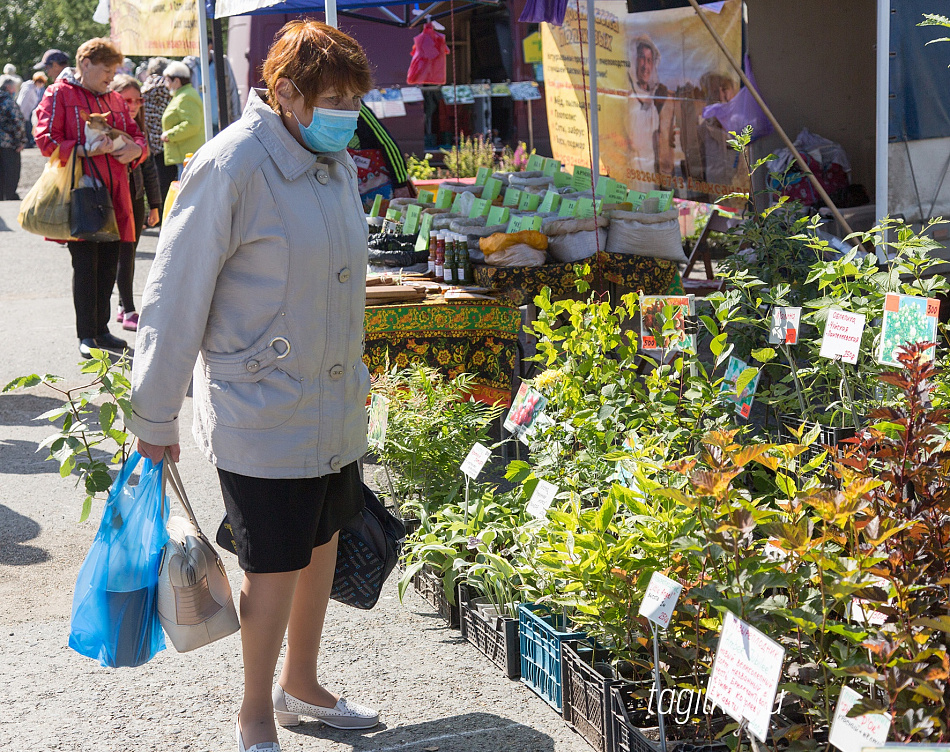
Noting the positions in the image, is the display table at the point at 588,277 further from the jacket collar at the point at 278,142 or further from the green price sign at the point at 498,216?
the jacket collar at the point at 278,142

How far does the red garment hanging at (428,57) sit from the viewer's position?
30.0ft

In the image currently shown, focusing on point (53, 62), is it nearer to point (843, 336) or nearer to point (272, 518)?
point (843, 336)

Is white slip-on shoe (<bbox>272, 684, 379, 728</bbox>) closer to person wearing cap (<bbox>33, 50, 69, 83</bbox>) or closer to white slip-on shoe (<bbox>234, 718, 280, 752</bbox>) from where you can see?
white slip-on shoe (<bbox>234, 718, 280, 752</bbox>)

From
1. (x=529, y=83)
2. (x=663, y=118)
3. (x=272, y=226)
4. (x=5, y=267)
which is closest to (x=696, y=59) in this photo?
(x=663, y=118)

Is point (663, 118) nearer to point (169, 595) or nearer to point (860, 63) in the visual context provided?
point (860, 63)

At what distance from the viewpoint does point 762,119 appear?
7.29 meters

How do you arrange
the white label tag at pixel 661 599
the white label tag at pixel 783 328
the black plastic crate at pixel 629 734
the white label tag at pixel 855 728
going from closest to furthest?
the white label tag at pixel 855 728 → the white label tag at pixel 661 599 → the black plastic crate at pixel 629 734 → the white label tag at pixel 783 328

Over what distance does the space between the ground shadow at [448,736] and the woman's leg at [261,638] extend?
0.89 ft

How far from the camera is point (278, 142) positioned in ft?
7.41

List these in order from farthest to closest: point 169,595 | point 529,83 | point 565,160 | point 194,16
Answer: point 529,83 < point 565,160 < point 194,16 < point 169,595

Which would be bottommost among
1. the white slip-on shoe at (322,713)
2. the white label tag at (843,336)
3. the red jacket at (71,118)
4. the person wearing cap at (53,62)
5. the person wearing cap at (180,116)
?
the white slip-on shoe at (322,713)

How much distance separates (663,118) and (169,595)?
642 centimetres

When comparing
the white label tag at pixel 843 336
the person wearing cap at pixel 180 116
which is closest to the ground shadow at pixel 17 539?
the white label tag at pixel 843 336

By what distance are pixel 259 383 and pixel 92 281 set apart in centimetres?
455
